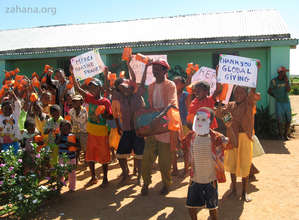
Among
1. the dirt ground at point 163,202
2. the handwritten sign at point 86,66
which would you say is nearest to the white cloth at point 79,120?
the handwritten sign at point 86,66

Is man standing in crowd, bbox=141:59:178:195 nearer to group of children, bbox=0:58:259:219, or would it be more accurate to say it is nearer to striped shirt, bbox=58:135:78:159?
group of children, bbox=0:58:259:219

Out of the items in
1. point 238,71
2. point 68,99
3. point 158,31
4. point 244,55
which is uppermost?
point 158,31

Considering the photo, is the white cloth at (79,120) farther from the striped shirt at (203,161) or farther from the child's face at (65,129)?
the striped shirt at (203,161)

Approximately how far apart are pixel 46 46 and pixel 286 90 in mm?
9759

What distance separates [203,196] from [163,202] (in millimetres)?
1064

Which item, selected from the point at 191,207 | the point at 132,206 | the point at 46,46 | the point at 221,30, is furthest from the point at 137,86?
the point at 46,46

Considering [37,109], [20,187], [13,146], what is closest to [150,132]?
[20,187]

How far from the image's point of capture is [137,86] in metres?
4.55

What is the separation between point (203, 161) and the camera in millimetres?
2998

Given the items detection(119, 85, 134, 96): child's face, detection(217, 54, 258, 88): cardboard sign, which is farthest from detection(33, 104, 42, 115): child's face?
detection(217, 54, 258, 88): cardboard sign

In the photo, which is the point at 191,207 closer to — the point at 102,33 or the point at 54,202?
the point at 54,202

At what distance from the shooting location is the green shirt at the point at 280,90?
824 centimetres

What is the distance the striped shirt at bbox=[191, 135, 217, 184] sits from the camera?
9.75ft

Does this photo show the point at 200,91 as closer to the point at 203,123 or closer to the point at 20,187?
the point at 203,123
